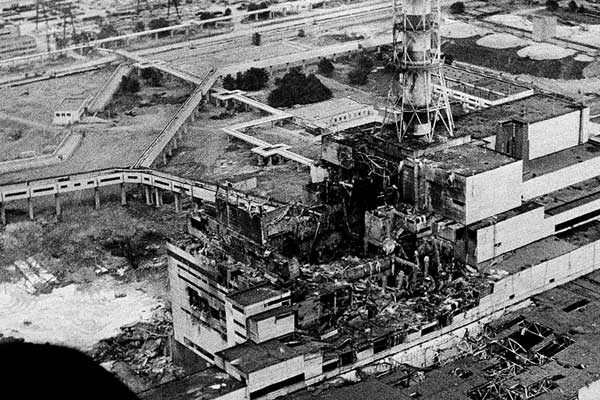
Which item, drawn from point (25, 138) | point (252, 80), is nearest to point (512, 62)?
point (252, 80)

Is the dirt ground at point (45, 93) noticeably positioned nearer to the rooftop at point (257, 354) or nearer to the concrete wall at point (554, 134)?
the concrete wall at point (554, 134)

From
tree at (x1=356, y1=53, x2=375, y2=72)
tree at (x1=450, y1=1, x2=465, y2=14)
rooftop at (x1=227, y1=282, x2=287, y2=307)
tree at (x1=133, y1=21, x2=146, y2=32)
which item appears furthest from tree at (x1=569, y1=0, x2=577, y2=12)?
rooftop at (x1=227, y1=282, x2=287, y2=307)

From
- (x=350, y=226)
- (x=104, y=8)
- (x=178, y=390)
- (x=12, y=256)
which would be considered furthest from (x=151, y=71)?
(x=178, y=390)

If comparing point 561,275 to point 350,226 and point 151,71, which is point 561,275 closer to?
point 350,226

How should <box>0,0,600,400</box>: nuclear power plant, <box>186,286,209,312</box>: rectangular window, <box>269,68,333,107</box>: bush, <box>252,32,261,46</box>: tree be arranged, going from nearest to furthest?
<box>0,0,600,400</box>: nuclear power plant
<box>186,286,209,312</box>: rectangular window
<box>269,68,333,107</box>: bush
<box>252,32,261,46</box>: tree

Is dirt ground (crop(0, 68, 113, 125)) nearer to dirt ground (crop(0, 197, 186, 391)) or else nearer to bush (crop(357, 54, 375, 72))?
dirt ground (crop(0, 197, 186, 391))

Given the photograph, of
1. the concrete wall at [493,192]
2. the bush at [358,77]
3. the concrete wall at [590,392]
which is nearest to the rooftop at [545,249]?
the concrete wall at [493,192]
